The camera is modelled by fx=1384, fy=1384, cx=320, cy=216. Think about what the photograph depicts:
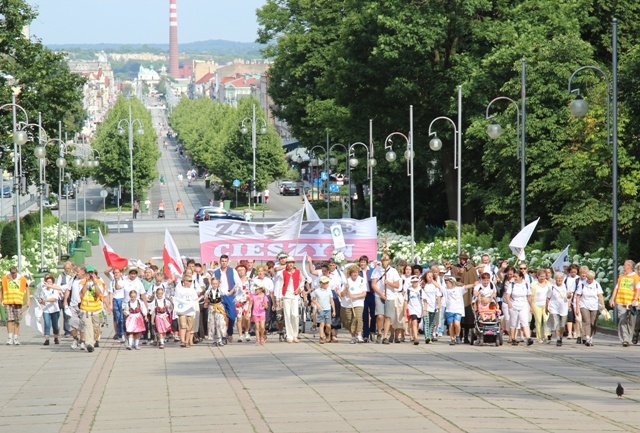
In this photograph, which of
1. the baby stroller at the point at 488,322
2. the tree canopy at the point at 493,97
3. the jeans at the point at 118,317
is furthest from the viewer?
the tree canopy at the point at 493,97

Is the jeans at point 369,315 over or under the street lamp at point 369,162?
under

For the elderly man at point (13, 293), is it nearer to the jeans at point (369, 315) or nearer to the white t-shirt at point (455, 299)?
the jeans at point (369, 315)

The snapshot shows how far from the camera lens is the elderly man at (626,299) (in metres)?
25.1

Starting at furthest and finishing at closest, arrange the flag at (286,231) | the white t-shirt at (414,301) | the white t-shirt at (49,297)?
the flag at (286,231)
the white t-shirt at (49,297)
the white t-shirt at (414,301)

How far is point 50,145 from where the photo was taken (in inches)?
2493

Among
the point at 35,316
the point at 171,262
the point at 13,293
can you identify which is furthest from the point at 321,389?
the point at 35,316

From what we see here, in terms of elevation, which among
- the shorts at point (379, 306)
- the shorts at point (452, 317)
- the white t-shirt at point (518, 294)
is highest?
the white t-shirt at point (518, 294)

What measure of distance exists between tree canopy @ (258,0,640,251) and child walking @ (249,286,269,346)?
18483 millimetres

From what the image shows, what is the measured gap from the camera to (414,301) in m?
25.8

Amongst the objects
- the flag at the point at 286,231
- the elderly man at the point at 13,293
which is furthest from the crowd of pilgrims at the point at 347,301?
the flag at the point at 286,231

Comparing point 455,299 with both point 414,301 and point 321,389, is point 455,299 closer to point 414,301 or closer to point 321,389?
point 414,301

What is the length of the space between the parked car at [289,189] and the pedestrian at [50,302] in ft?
309

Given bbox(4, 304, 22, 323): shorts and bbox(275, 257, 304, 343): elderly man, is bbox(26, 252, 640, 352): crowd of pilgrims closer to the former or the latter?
bbox(275, 257, 304, 343): elderly man

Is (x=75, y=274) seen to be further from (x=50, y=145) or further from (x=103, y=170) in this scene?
(x=103, y=170)
